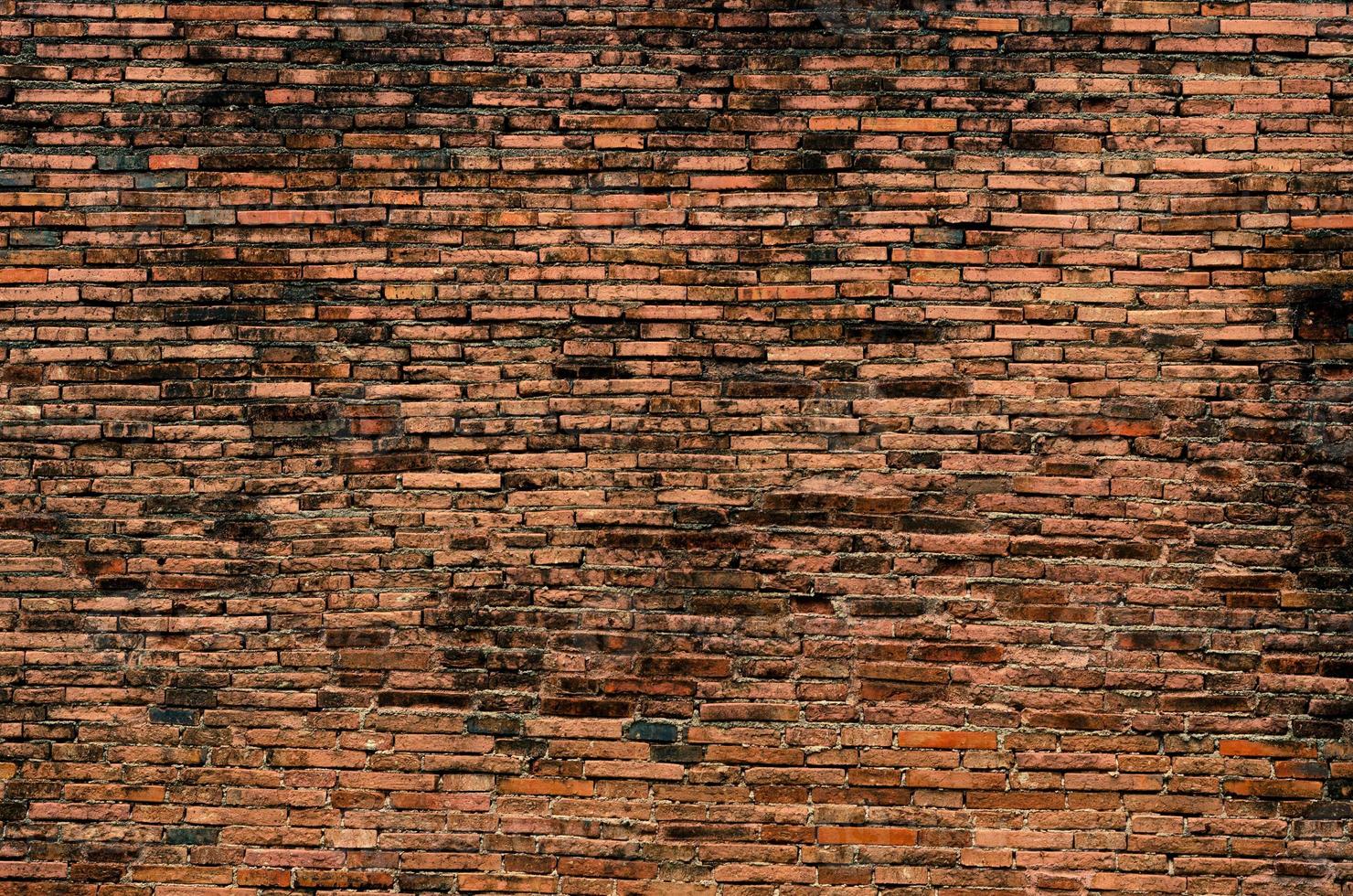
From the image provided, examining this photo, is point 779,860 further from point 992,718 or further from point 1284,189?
point 1284,189

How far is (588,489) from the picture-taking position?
11.7ft

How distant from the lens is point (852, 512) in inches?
139

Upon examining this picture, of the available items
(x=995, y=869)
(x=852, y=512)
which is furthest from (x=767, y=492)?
(x=995, y=869)

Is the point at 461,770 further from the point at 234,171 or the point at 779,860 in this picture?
the point at 234,171

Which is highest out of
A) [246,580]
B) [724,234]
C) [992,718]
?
[724,234]

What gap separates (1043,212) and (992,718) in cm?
186

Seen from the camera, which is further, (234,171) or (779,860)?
(234,171)

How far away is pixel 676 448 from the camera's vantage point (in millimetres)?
3580

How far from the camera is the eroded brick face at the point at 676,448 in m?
3.46

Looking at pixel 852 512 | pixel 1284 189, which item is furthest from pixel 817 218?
pixel 1284 189

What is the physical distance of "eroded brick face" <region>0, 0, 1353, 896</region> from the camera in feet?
11.4

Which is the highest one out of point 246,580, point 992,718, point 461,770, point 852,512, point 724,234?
point 724,234

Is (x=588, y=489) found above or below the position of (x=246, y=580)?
above

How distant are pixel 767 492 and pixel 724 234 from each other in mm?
979
